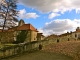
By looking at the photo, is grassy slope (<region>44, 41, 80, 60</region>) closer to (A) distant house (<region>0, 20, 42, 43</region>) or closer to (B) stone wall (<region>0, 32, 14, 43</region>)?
(B) stone wall (<region>0, 32, 14, 43</region>)

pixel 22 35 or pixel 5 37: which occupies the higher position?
pixel 22 35

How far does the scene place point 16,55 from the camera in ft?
82.4

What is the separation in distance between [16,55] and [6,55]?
1608mm

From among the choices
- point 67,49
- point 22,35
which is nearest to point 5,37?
point 22,35

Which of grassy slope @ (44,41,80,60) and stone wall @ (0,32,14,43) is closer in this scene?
grassy slope @ (44,41,80,60)

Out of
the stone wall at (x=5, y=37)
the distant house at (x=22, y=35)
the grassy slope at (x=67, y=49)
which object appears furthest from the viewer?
the distant house at (x=22, y=35)

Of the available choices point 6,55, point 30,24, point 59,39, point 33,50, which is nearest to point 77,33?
point 30,24

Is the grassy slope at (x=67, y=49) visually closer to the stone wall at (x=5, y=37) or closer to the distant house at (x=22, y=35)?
the stone wall at (x=5, y=37)

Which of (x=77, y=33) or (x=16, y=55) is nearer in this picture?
(x=16, y=55)

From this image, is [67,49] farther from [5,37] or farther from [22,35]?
[22,35]

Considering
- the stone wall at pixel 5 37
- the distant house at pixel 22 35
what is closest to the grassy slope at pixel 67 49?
the stone wall at pixel 5 37

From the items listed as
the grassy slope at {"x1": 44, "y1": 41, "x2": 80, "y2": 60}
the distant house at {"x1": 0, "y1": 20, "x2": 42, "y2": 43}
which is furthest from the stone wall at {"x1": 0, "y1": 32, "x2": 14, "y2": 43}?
the grassy slope at {"x1": 44, "y1": 41, "x2": 80, "y2": 60}

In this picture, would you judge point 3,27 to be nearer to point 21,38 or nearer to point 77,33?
point 21,38

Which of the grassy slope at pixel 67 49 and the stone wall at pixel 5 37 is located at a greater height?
the stone wall at pixel 5 37
